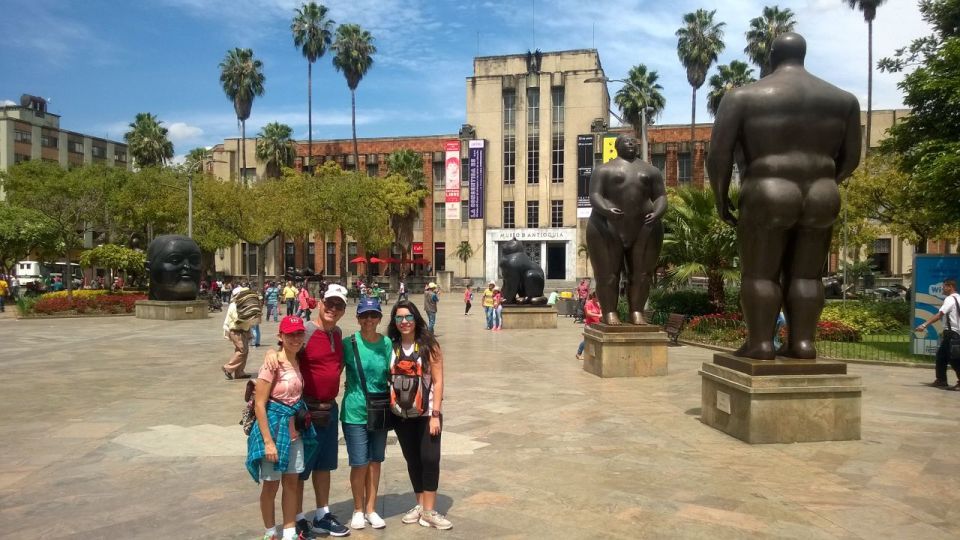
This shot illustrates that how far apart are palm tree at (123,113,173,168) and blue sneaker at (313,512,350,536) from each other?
5503cm

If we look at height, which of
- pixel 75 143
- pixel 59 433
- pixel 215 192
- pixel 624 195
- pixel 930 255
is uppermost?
pixel 75 143

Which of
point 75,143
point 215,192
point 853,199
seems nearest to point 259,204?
point 215,192

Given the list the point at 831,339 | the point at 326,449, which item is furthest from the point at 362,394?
the point at 831,339

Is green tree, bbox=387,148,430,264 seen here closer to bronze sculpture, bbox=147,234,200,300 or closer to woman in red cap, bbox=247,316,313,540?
bronze sculpture, bbox=147,234,200,300

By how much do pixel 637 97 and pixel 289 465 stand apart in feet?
164

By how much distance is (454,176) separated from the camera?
51.2m

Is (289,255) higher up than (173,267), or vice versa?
(289,255)

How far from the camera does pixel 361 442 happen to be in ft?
14.3

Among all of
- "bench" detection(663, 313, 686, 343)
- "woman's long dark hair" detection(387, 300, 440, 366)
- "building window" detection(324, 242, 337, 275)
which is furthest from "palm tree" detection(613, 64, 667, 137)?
"woman's long dark hair" detection(387, 300, 440, 366)

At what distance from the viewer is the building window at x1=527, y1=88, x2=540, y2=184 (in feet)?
168

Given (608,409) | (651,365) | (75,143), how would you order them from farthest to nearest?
(75,143), (651,365), (608,409)

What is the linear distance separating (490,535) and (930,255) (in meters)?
12.3

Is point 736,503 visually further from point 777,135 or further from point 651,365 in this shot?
point 651,365

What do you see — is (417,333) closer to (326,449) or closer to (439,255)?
(326,449)
